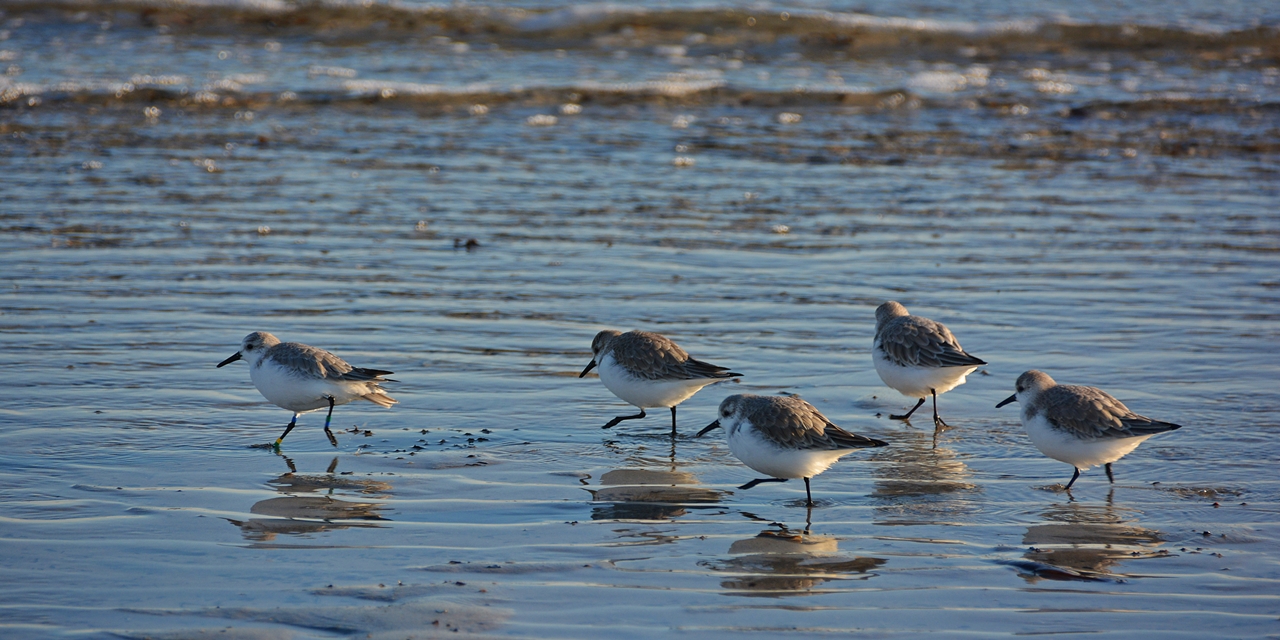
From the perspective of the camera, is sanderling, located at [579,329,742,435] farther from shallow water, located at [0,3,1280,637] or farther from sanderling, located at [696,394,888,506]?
sanderling, located at [696,394,888,506]

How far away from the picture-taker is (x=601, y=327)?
8852 mm

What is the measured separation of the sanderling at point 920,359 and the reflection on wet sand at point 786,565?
201 centimetres

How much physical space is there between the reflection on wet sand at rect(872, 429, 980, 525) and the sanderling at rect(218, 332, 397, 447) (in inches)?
112

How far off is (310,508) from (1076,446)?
381 cm

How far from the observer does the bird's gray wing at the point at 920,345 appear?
712 cm

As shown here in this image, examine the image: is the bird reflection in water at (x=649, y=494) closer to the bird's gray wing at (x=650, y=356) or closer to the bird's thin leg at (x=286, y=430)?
the bird's gray wing at (x=650, y=356)

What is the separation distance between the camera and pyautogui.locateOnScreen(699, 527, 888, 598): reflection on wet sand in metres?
4.91

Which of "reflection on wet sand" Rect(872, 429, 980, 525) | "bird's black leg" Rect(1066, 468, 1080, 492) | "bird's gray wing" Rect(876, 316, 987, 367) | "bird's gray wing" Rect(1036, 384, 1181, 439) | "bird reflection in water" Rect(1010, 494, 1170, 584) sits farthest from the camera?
"bird's gray wing" Rect(876, 316, 987, 367)

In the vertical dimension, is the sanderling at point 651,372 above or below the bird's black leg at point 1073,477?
above

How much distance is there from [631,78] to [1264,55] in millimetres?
11968

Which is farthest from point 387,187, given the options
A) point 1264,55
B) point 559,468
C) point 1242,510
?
point 1264,55

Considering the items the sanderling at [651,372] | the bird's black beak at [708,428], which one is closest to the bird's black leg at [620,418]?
the sanderling at [651,372]

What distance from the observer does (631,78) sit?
1927 centimetres

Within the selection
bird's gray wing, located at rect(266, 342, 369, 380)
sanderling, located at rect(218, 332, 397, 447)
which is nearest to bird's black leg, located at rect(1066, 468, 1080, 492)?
sanderling, located at rect(218, 332, 397, 447)
